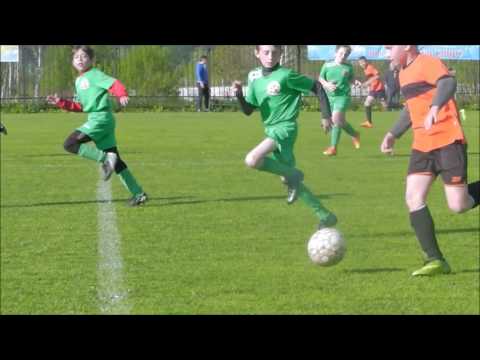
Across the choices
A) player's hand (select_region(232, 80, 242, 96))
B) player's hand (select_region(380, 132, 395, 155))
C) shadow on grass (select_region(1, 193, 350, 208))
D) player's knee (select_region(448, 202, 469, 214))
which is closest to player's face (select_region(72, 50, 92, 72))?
player's hand (select_region(232, 80, 242, 96))

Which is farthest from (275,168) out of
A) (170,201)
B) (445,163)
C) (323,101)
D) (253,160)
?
(170,201)

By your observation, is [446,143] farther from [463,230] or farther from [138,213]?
[138,213]


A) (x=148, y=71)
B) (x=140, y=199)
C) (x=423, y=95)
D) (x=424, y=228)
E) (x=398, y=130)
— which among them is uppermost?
(x=148, y=71)

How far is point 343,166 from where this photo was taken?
24406mm

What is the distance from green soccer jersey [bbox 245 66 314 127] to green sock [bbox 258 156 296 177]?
470 mm

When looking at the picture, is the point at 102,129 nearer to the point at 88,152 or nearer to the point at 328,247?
the point at 88,152

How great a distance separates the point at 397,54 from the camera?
321 cm

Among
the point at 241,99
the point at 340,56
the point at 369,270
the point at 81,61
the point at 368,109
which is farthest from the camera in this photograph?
the point at 368,109

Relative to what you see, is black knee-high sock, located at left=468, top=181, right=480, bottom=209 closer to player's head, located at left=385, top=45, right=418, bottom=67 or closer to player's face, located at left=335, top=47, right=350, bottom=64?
player's face, located at left=335, top=47, right=350, bottom=64

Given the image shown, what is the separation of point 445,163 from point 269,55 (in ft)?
15.2

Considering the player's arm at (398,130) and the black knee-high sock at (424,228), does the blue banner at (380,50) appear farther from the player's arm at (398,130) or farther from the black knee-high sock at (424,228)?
the black knee-high sock at (424,228)

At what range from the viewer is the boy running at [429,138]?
4761mm

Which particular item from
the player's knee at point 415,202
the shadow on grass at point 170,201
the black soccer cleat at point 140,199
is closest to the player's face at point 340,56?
the player's knee at point 415,202
